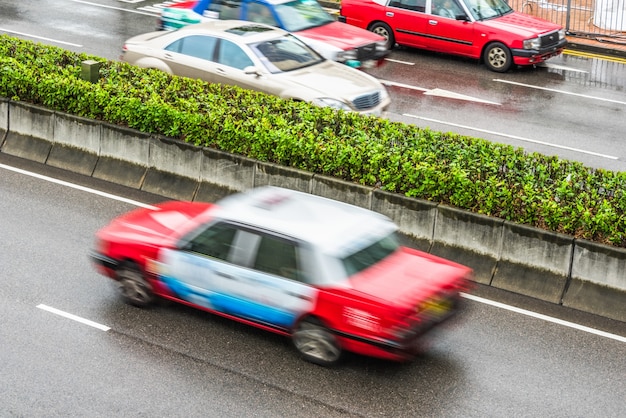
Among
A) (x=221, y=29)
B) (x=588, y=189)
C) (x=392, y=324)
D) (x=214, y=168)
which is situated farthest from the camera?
(x=221, y=29)

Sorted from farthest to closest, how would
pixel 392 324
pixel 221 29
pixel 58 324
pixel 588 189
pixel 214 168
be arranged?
1. pixel 221 29
2. pixel 214 168
3. pixel 588 189
4. pixel 58 324
5. pixel 392 324

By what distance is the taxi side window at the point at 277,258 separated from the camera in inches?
388

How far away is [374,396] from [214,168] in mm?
5521

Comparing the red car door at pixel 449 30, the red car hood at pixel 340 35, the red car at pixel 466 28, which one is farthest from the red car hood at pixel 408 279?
the red car door at pixel 449 30

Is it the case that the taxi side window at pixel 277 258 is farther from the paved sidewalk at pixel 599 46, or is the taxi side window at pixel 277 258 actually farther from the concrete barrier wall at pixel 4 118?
the paved sidewalk at pixel 599 46

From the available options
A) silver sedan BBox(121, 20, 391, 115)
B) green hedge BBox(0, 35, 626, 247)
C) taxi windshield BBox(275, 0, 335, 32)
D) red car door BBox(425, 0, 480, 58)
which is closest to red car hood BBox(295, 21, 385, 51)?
taxi windshield BBox(275, 0, 335, 32)

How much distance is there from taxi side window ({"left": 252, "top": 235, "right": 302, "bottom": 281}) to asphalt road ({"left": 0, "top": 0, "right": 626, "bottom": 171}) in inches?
313

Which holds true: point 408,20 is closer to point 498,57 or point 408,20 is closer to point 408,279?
point 498,57

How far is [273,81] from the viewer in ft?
53.9

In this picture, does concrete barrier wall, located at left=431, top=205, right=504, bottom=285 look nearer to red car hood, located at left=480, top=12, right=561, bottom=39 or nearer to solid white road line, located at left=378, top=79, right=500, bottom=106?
Answer: solid white road line, located at left=378, top=79, right=500, bottom=106

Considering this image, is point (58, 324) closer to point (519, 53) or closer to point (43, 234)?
point (43, 234)

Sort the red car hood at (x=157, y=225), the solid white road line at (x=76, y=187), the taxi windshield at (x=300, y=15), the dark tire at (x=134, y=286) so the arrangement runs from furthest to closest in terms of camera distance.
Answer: the taxi windshield at (x=300, y=15) → the solid white road line at (x=76, y=187) → the dark tire at (x=134, y=286) → the red car hood at (x=157, y=225)

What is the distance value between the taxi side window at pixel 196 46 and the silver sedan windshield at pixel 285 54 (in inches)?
31.6

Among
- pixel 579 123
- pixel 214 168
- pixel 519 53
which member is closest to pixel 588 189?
pixel 214 168
